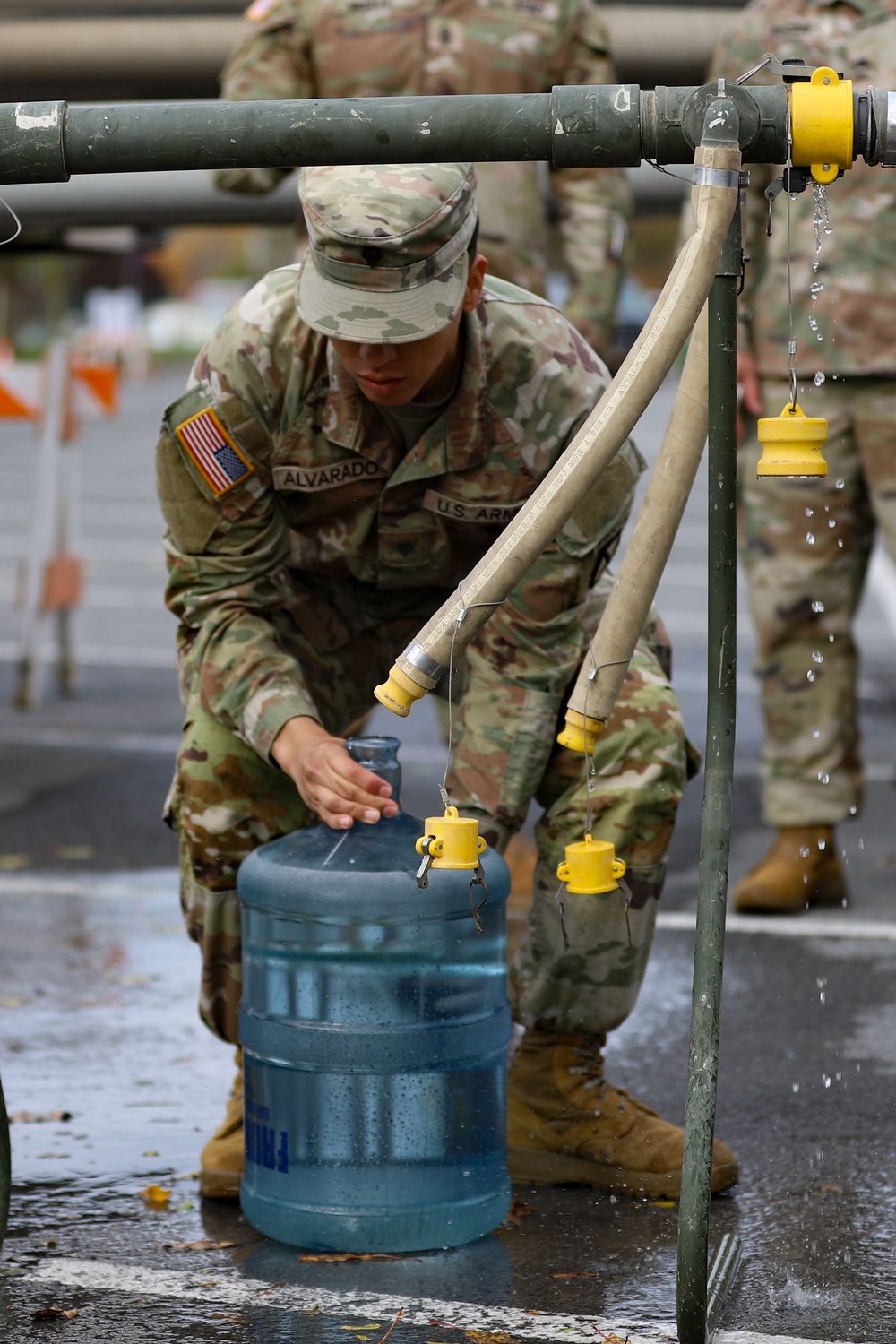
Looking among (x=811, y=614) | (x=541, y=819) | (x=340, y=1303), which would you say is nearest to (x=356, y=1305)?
(x=340, y=1303)

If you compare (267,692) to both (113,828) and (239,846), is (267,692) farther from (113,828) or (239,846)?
(113,828)

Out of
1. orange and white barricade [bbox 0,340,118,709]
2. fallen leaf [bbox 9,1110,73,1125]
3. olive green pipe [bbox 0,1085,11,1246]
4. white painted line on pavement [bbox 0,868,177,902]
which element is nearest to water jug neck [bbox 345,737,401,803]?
olive green pipe [bbox 0,1085,11,1246]

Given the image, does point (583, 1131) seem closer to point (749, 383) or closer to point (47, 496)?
point (749, 383)

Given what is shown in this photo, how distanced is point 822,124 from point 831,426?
2547 millimetres

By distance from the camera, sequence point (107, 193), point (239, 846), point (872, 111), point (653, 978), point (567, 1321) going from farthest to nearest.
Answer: point (107, 193), point (653, 978), point (239, 846), point (567, 1321), point (872, 111)

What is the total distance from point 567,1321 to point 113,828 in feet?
11.0

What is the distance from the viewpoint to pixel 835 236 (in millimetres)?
4684

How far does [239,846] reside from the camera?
3.19m

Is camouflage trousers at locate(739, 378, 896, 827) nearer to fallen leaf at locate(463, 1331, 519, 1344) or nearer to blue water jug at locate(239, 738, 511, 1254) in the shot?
blue water jug at locate(239, 738, 511, 1254)

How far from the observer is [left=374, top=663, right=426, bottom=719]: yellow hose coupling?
7.21ft

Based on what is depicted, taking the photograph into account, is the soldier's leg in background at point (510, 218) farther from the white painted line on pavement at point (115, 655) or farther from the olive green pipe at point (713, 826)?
the white painted line on pavement at point (115, 655)

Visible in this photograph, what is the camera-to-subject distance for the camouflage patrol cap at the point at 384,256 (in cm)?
280

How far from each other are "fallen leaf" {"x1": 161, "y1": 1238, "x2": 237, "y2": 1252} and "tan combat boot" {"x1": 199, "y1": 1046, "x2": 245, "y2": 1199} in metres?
0.16

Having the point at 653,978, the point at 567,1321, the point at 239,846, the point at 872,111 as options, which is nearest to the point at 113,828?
the point at 653,978
